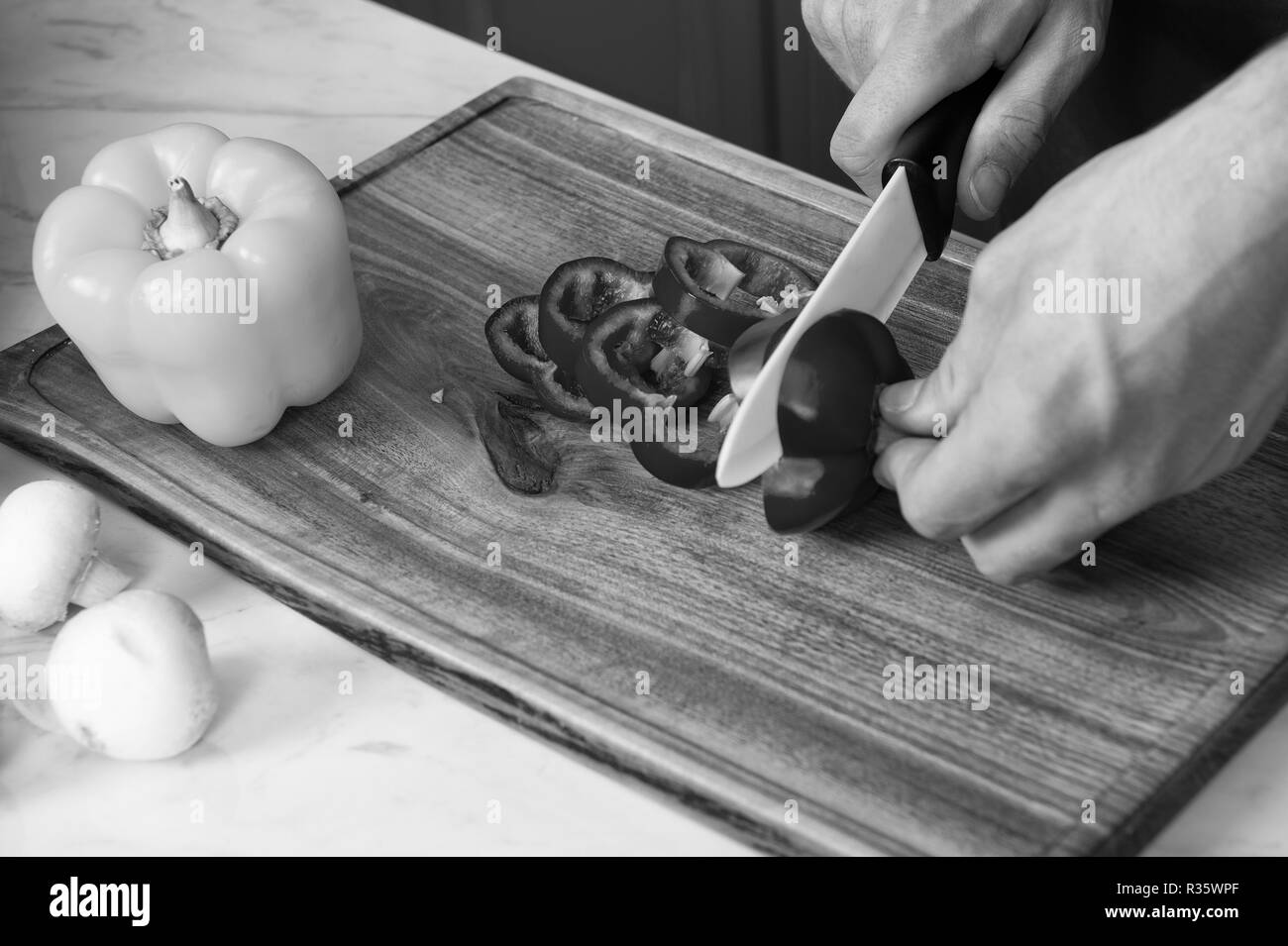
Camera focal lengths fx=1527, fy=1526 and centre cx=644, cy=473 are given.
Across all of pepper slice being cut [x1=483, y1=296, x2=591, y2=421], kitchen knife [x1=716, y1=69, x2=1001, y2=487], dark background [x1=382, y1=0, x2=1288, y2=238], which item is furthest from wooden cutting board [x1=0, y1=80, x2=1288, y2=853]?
dark background [x1=382, y1=0, x2=1288, y2=238]

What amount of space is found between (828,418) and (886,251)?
0.60ft

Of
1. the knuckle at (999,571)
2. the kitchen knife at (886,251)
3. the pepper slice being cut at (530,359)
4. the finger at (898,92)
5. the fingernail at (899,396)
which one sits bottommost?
the knuckle at (999,571)

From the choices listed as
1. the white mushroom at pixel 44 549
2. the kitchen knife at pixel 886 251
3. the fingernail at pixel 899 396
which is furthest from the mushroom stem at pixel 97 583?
the fingernail at pixel 899 396

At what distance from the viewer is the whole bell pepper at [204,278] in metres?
1.42

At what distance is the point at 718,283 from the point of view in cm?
158

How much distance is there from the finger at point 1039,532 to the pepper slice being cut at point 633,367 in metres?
0.35

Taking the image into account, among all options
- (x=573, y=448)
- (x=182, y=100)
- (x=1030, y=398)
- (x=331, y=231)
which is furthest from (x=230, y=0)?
(x=1030, y=398)

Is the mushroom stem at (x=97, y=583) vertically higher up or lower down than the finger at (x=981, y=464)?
lower down

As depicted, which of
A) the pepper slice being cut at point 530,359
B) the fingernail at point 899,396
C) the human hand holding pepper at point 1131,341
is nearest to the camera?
the human hand holding pepper at point 1131,341

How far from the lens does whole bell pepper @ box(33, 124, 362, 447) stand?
1416mm

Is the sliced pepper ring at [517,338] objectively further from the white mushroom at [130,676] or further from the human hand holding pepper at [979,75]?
the white mushroom at [130,676]

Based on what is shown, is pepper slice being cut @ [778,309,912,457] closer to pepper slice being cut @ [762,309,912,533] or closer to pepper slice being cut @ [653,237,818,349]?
pepper slice being cut @ [762,309,912,533]

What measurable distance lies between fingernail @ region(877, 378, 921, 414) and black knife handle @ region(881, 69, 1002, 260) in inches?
6.4

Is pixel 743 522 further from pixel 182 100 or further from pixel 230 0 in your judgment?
pixel 230 0
